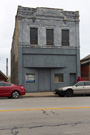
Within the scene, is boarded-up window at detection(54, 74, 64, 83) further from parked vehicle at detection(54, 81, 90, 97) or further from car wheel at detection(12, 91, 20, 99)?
car wheel at detection(12, 91, 20, 99)

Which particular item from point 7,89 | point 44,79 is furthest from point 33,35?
point 7,89

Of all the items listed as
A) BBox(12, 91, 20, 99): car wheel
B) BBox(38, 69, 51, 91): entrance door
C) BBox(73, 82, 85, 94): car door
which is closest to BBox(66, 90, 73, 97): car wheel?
BBox(73, 82, 85, 94): car door

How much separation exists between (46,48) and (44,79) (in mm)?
3551

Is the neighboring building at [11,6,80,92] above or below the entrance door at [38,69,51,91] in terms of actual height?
above

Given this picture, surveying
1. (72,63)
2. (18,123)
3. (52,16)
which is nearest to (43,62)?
(72,63)

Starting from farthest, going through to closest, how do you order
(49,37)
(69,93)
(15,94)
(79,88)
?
1. (49,37)
2. (79,88)
3. (69,93)
4. (15,94)

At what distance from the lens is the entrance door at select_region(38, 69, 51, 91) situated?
21172 millimetres

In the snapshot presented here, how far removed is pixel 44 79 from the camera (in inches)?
838

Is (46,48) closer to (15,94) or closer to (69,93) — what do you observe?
(69,93)

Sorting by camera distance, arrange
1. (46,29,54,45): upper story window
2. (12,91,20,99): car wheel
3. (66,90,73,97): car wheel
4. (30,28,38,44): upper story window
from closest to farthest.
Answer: (12,91,20,99): car wheel < (66,90,73,97): car wheel < (30,28,38,44): upper story window < (46,29,54,45): upper story window

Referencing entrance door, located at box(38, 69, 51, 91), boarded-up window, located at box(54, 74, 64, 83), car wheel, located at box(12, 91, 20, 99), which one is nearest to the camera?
car wheel, located at box(12, 91, 20, 99)

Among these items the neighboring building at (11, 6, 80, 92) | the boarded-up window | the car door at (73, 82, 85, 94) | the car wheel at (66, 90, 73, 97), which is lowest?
the car wheel at (66, 90, 73, 97)

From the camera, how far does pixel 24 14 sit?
68.1 ft

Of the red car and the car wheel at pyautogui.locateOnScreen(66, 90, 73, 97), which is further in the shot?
the car wheel at pyautogui.locateOnScreen(66, 90, 73, 97)
